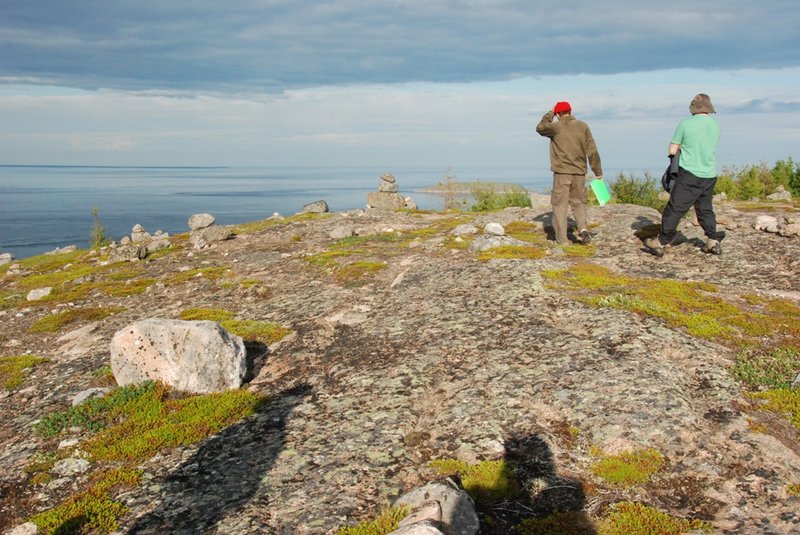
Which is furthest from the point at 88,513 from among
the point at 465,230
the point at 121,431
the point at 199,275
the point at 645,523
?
the point at 465,230

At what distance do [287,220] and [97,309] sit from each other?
17.4m

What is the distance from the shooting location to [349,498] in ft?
23.1

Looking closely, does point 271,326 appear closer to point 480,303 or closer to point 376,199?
point 480,303

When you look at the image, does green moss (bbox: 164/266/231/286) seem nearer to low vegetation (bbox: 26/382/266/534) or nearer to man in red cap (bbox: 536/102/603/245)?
low vegetation (bbox: 26/382/266/534)

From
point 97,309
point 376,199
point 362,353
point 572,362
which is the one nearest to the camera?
point 572,362

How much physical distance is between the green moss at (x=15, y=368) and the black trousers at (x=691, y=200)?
18.4 meters

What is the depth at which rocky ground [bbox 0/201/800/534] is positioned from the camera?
6.88m

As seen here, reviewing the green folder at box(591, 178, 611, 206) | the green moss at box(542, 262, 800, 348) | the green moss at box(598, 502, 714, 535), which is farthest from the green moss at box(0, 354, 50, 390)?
the green folder at box(591, 178, 611, 206)

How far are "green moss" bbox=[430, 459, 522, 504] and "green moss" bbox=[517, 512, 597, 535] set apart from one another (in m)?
0.53

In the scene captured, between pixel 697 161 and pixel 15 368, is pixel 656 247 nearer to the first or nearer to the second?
pixel 697 161

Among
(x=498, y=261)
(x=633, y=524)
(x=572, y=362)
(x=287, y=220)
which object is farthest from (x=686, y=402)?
(x=287, y=220)

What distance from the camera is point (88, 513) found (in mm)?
7086

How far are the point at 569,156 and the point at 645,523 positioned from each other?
1495 centimetres

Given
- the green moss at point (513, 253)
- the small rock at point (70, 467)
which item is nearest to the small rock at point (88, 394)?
the small rock at point (70, 467)
